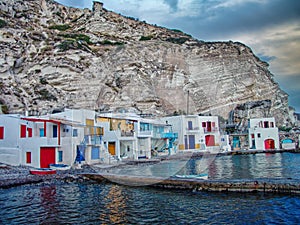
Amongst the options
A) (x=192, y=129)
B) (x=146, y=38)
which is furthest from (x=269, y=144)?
(x=146, y=38)

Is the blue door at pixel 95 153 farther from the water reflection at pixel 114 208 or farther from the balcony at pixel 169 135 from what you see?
the balcony at pixel 169 135

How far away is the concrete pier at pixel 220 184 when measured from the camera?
37.6 ft

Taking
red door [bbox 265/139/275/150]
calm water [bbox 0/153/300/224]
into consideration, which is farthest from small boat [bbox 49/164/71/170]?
red door [bbox 265/139/275/150]

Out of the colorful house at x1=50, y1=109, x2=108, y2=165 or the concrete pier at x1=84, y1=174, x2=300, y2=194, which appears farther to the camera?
the colorful house at x1=50, y1=109, x2=108, y2=165

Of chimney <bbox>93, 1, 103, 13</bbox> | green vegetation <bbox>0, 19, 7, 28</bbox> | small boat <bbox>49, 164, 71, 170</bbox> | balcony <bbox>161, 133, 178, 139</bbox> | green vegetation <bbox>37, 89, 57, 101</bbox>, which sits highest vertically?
chimney <bbox>93, 1, 103, 13</bbox>

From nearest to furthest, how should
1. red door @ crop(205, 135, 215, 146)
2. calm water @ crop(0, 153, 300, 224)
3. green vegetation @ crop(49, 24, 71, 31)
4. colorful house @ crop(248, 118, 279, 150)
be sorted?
calm water @ crop(0, 153, 300, 224)
red door @ crop(205, 135, 215, 146)
colorful house @ crop(248, 118, 279, 150)
green vegetation @ crop(49, 24, 71, 31)

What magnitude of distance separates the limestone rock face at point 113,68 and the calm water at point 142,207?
2437 cm

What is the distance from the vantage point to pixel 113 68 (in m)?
45.3

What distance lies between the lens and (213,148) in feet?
123

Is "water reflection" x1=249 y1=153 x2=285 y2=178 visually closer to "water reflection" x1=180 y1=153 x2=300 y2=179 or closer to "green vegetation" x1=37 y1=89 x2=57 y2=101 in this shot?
"water reflection" x1=180 y1=153 x2=300 y2=179

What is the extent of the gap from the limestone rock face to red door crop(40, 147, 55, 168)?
16.7 meters

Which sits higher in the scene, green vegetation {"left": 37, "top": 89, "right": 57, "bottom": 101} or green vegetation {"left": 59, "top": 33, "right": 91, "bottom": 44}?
green vegetation {"left": 59, "top": 33, "right": 91, "bottom": 44}

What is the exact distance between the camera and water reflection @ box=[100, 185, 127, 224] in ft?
29.3

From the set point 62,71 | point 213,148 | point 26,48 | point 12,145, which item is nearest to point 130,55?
point 62,71
